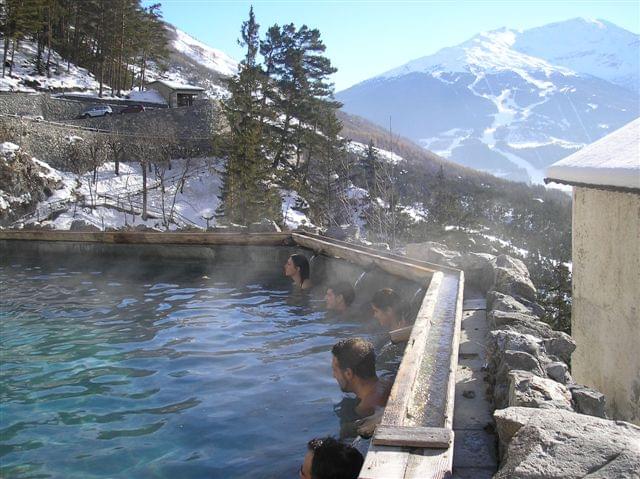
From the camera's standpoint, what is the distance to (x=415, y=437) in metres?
2.33

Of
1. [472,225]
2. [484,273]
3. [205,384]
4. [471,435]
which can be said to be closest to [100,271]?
[205,384]

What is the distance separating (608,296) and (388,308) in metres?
1.91

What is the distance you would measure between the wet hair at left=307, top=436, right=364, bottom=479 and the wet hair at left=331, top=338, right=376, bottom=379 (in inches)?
48.0

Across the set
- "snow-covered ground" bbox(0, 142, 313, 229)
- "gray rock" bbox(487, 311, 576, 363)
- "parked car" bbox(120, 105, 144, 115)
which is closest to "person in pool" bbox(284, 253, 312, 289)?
"gray rock" bbox(487, 311, 576, 363)

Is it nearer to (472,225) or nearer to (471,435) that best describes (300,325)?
(471,435)

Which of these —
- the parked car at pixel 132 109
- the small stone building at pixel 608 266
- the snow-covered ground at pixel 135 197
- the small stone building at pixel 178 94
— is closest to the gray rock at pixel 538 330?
the small stone building at pixel 608 266

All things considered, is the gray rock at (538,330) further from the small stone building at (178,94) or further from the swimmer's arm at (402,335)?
the small stone building at (178,94)

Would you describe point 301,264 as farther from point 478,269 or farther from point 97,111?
Answer: point 97,111

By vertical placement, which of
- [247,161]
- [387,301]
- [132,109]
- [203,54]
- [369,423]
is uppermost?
[203,54]

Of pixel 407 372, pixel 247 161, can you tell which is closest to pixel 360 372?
pixel 407 372

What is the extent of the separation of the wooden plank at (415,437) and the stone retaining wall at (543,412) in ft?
0.74

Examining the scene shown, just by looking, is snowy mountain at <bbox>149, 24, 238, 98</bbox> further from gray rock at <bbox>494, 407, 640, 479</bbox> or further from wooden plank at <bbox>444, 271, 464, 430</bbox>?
gray rock at <bbox>494, 407, 640, 479</bbox>

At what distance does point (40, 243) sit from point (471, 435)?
9.49 m

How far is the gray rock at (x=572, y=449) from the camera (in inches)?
67.2
